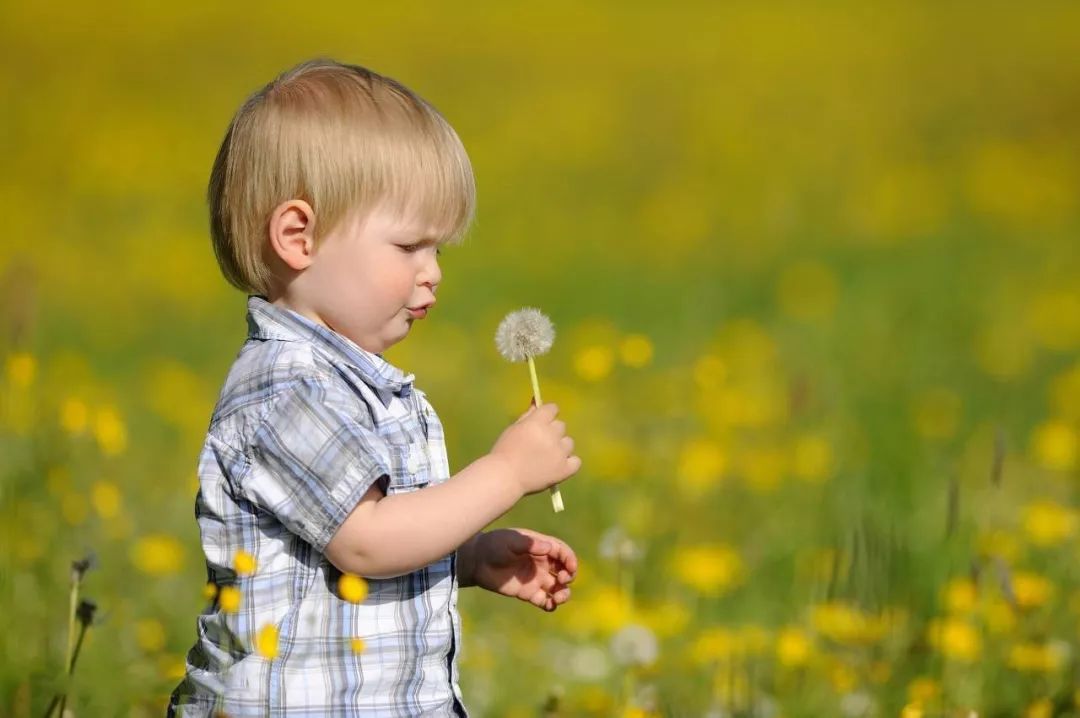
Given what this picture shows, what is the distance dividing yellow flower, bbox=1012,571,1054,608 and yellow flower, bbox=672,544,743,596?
577 mm

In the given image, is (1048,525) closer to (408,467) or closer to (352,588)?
(408,467)

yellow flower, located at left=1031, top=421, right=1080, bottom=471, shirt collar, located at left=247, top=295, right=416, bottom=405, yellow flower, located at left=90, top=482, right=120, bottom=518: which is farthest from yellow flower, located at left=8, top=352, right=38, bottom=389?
yellow flower, located at left=1031, top=421, right=1080, bottom=471

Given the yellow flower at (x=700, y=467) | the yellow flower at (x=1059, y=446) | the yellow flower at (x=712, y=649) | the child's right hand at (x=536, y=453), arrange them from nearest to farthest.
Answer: the child's right hand at (x=536, y=453)
the yellow flower at (x=712, y=649)
the yellow flower at (x=1059, y=446)
the yellow flower at (x=700, y=467)

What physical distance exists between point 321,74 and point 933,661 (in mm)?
1552

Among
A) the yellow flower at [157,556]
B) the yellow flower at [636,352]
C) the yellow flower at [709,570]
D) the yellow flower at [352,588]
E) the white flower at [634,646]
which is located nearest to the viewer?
the yellow flower at [352,588]

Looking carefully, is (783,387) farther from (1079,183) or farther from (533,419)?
(1079,183)

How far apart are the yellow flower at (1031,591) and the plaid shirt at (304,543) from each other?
128 centimetres

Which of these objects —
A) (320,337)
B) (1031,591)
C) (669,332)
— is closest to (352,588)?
(320,337)

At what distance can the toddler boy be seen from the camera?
1.97 meters

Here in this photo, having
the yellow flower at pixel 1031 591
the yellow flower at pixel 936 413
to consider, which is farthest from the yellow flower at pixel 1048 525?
the yellow flower at pixel 936 413

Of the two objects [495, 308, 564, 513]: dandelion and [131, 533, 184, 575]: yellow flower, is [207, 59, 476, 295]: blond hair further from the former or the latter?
[131, 533, 184, 575]: yellow flower

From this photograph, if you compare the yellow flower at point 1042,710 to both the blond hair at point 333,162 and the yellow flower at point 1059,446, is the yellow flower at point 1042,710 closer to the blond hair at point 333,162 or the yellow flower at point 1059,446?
the yellow flower at point 1059,446

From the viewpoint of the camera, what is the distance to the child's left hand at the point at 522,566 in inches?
92.4

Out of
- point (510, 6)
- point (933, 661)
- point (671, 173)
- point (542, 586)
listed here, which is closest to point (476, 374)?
point (933, 661)
